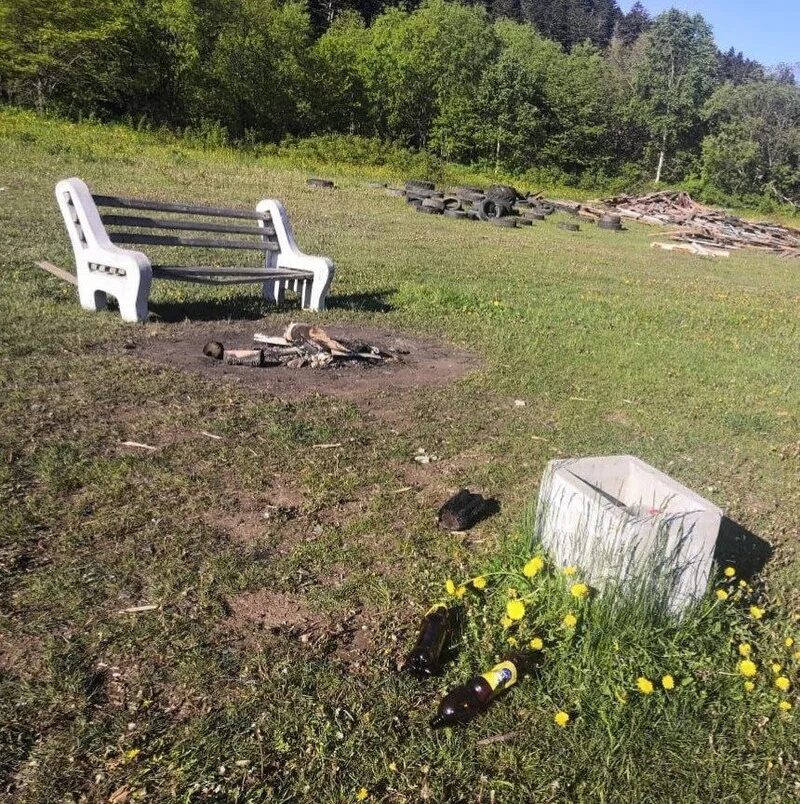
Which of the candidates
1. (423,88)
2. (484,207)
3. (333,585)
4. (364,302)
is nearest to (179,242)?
(364,302)

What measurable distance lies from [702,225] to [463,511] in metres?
27.7

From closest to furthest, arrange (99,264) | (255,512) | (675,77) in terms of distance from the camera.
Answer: (255,512)
(99,264)
(675,77)

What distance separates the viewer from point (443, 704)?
8.83 ft

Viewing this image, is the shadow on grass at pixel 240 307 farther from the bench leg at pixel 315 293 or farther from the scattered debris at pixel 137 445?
the scattered debris at pixel 137 445

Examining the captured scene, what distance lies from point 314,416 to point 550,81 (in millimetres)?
51829

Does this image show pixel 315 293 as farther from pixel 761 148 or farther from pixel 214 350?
pixel 761 148

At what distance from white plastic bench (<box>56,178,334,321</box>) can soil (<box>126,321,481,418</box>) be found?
55cm

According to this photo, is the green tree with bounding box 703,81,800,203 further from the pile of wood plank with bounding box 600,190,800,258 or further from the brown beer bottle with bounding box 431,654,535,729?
the brown beer bottle with bounding box 431,654,535,729

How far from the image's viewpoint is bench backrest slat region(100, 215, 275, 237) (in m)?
7.17

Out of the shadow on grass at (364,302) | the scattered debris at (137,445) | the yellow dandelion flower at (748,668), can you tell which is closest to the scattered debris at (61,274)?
the shadow on grass at (364,302)

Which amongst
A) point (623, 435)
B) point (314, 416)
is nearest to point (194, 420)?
point (314, 416)

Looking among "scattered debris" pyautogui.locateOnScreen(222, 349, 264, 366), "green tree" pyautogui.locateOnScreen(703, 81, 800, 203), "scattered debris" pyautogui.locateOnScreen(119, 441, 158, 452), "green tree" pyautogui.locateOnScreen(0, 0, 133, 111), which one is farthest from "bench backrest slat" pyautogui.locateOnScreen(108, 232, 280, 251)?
"green tree" pyautogui.locateOnScreen(703, 81, 800, 203)

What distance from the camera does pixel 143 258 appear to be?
656cm

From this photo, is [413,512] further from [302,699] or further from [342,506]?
[302,699]
